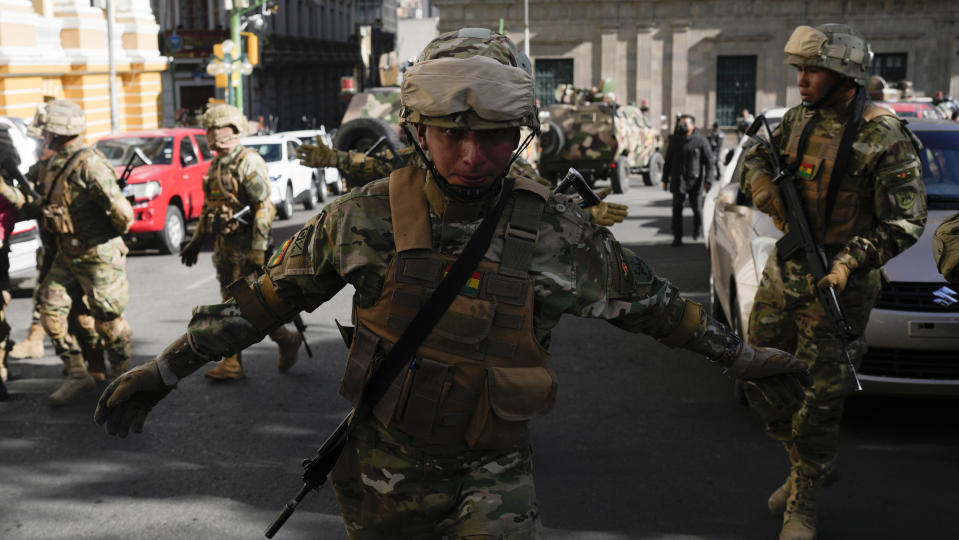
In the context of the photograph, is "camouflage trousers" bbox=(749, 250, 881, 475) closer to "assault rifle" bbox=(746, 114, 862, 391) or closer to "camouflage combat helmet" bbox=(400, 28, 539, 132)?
"assault rifle" bbox=(746, 114, 862, 391)

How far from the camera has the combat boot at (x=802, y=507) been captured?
474cm

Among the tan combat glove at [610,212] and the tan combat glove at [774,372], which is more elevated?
the tan combat glove at [610,212]

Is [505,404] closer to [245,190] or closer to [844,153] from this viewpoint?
[844,153]

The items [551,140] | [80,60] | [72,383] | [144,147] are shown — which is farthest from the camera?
[80,60]

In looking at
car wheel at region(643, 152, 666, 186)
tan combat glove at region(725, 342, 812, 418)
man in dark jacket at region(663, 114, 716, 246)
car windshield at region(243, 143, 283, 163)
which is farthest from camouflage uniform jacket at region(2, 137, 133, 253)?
car wheel at region(643, 152, 666, 186)

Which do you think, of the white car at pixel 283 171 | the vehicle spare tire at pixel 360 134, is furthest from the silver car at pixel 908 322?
the white car at pixel 283 171

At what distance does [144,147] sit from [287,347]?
882 centimetres

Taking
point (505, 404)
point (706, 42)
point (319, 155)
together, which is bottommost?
point (505, 404)

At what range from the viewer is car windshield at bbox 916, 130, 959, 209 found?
6936 mm

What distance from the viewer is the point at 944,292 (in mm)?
5980

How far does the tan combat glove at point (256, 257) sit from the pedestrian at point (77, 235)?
0.85 meters

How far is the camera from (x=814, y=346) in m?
4.82

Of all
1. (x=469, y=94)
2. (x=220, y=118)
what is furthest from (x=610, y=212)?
(x=220, y=118)

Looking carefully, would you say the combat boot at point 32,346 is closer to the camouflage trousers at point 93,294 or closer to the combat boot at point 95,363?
the combat boot at point 95,363
